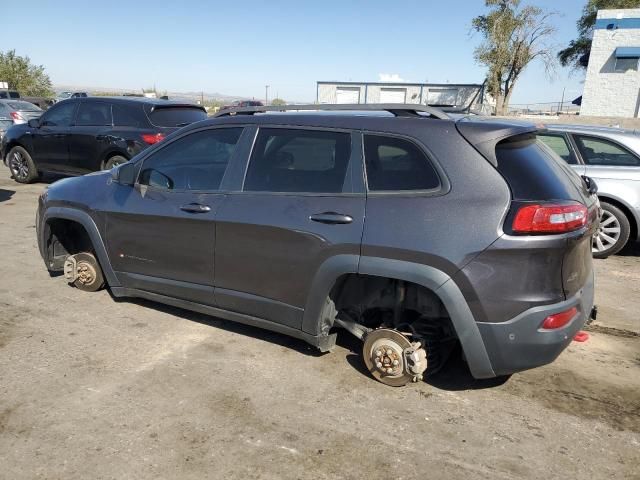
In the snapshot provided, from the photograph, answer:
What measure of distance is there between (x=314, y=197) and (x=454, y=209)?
0.89 m

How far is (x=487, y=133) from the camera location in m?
2.91

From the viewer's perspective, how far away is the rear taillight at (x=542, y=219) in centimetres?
271

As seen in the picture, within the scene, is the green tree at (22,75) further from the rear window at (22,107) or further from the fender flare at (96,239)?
the fender flare at (96,239)

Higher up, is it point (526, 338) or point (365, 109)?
point (365, 109)

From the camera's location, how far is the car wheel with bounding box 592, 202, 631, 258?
613 cm

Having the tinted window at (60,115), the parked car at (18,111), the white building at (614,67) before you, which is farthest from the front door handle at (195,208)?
the white building at (614,67)

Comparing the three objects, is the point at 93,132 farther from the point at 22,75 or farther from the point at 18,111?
the point at 22,75

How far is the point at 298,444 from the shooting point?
274 cm

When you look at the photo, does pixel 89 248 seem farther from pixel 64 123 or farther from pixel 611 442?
pixel 64 123

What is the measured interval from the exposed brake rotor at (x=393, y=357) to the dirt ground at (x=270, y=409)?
0.10 metres

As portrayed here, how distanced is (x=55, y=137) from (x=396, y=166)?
28.3ft

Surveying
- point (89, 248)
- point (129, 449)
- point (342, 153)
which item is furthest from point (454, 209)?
point (89, 248)

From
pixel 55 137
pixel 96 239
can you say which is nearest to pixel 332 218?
pixel 96 239

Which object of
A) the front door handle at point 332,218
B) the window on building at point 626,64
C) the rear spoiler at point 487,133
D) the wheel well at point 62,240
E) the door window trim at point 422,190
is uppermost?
the window on building at point 626,64
